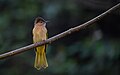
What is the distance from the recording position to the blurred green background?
7.42 m

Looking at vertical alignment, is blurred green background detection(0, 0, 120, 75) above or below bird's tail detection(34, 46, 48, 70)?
below

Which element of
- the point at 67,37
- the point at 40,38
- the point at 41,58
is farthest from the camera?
the point at 67,37

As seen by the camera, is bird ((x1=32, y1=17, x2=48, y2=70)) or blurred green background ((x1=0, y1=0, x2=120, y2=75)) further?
blurred green background ((x1=0, y1=0, x2=120, y2=75))

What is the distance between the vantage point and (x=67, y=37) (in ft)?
28.5

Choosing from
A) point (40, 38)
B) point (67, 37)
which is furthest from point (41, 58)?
point (67, 37)

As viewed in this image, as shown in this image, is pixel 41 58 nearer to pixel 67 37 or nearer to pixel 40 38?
pixel 40 38

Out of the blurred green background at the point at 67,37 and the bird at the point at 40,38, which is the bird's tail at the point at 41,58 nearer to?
the bird at the point at 40,38

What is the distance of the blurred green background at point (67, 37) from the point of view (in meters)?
7.42

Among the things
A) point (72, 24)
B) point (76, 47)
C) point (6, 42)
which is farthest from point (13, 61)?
point (76, 47)

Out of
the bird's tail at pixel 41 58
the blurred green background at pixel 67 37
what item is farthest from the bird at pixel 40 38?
the blurred green background at pixel 67 37

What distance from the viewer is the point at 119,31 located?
7734 mm

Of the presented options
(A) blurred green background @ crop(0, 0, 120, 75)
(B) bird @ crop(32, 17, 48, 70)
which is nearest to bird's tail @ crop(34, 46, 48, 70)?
(B) bird @ crop(32, 17, 48, 70)

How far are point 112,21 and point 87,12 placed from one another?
0.59 metres

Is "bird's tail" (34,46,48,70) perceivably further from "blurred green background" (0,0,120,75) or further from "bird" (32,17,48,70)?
"blurred green background" (0,0,120,75)
